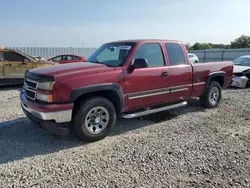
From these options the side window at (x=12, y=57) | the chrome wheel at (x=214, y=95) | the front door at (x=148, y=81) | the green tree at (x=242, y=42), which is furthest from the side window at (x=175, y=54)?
the green tree at (x=242, y=42)

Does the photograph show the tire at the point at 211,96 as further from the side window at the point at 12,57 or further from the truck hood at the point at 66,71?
the side window at the point at 12,57

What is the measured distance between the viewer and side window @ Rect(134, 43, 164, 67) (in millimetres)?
4865

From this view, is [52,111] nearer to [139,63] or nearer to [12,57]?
[139,63]

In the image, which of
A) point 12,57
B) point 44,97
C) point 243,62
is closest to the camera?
point 44,97

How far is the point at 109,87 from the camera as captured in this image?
4207 mm

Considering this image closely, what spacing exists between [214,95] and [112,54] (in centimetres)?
355

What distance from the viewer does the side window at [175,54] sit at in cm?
536

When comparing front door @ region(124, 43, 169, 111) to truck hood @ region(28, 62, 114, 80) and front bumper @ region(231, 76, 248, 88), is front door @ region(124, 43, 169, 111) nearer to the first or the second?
truck hood @ region(28, 62, 114, 80)

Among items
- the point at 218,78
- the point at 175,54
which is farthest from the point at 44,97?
the point at 218,78

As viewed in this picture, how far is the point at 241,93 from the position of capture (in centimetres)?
887

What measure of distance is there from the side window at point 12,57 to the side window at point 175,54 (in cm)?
730

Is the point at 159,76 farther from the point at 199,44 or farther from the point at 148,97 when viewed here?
the point at 199,44

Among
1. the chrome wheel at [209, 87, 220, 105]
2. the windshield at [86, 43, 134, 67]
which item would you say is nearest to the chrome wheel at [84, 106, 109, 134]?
the windshield at [86, 43, 134, 67]

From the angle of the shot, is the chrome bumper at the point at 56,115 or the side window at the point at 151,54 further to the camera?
the side window at the point at 151,54
